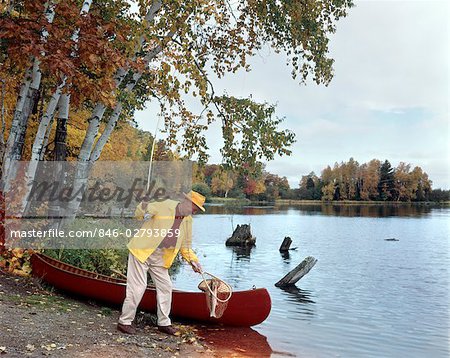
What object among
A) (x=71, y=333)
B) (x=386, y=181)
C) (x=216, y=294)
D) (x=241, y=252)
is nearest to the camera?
(x=71, y=333)

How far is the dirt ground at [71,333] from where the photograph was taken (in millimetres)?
6508

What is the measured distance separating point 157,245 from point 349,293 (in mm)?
11420

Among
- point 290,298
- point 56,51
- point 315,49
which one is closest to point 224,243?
point 290,298

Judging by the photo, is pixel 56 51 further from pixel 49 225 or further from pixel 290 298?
pixel 290 298

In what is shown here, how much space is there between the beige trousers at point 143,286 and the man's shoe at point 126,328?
0.05 meters

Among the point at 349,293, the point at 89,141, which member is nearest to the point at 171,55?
the point at 89,141

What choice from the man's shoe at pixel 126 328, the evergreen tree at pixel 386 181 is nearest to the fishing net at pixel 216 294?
the man's shoe at pixel 126 328

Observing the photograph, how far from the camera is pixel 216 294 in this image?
350 inches

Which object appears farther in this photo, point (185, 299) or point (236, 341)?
point (185, 299)

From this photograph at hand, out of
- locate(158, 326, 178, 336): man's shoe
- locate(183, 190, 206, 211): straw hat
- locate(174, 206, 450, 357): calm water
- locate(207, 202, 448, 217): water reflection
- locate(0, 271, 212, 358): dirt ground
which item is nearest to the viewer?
locate(0, 271, 212, 358): dirt ground

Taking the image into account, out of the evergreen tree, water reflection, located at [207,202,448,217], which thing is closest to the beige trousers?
water reflection, located at [207,202,448,217]

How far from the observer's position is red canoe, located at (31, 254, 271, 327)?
9.30m

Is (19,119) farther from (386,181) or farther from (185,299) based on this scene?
(386,181)

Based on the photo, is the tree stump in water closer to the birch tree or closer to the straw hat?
the birch tree
